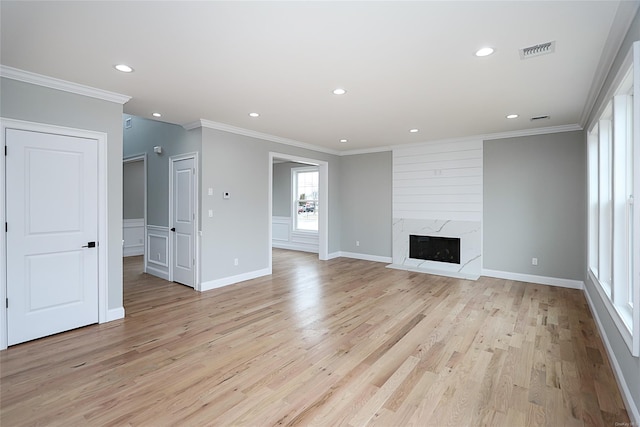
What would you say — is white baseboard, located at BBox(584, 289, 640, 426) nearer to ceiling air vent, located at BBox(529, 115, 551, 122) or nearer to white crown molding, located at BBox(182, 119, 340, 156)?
ceiling air vent, located at BBox(529, 115, 551, 122)

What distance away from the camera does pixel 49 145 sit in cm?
316

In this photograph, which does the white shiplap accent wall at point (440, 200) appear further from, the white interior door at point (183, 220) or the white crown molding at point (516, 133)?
the white interior door at point (183, 220)

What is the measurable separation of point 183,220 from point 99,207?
168cm

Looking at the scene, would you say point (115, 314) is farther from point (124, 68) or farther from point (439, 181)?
point (439, 181)

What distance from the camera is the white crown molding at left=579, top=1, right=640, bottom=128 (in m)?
1.96

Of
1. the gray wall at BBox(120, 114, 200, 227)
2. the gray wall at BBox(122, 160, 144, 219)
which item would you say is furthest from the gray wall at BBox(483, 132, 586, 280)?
the gray wall at BBox(122, 160, 144, 219)

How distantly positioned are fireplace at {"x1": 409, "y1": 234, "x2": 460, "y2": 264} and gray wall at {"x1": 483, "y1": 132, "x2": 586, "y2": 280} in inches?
20.8

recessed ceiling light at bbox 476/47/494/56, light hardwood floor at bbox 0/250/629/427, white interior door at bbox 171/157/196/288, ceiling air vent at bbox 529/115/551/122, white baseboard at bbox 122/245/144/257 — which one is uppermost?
ceiling air vent at bbox 529/115/551/122

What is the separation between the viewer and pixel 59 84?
3.16m

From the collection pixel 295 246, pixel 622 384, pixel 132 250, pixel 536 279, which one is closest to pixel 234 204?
pixel 295 246

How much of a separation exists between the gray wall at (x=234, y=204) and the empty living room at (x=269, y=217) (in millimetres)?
39

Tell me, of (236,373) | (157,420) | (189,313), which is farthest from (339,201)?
(157,420)

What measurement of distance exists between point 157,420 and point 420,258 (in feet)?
18.2

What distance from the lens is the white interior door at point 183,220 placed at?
497 cm
